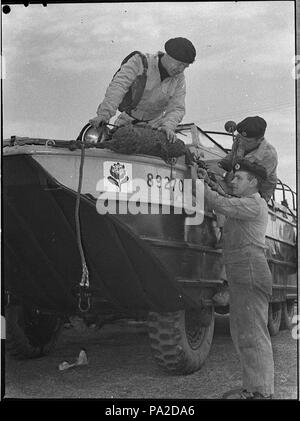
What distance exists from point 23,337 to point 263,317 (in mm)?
1749

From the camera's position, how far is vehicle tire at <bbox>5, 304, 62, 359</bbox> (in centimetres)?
577

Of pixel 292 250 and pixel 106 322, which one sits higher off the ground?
pixel 292 250

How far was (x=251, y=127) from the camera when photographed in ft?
17.7

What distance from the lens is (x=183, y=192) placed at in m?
5.30

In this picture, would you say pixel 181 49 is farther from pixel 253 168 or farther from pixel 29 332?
pixel 29 332

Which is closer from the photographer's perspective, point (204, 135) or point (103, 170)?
point (103, 170)

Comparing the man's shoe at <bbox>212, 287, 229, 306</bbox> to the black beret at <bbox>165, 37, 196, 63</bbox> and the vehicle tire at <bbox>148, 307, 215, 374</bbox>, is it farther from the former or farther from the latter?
the black beret at <bbox>165, 37, 196, 63</bbox>

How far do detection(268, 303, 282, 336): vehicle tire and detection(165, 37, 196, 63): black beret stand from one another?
1.71m

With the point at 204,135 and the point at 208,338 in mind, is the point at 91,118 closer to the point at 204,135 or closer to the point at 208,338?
the point at 204,135

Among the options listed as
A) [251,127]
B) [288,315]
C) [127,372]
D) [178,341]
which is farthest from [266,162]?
[127,372]

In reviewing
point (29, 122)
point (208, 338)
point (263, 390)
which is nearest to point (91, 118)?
point (29, 122)

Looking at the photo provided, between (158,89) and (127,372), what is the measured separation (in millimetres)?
1909

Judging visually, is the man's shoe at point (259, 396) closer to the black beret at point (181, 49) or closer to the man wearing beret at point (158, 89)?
the man wearing beret at point (158, 89)

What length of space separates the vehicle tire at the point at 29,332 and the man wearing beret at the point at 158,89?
59.8 inches
